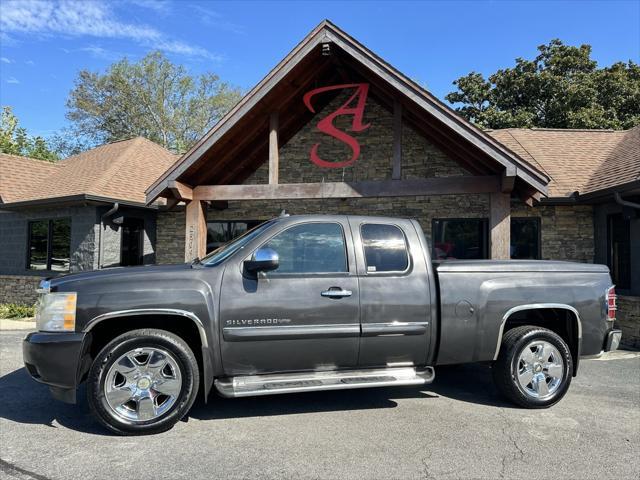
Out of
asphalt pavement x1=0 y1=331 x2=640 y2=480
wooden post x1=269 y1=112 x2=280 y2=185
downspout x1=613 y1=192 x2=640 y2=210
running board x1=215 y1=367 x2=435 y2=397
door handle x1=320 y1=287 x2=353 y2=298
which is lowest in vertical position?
asphalt pavement x1=0 y1=331 x2=640 y2=480

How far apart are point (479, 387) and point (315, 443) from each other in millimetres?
2477

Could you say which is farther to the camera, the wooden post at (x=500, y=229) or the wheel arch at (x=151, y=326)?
the wooden post at (x=500, y=229)

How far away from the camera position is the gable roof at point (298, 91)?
308 inches

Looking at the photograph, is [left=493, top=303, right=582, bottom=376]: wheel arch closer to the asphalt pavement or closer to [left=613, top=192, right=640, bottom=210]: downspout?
the asphalt pavement

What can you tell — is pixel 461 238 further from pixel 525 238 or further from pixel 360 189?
pixel 360 189

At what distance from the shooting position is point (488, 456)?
344cm

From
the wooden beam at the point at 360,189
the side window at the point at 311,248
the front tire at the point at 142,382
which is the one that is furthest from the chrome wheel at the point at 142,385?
the wooden beam at the point at 360,189

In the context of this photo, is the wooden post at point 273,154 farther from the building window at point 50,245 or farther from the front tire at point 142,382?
the building window at point 50,245

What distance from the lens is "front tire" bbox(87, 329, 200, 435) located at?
3.69m

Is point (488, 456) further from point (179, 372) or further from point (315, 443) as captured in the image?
point (179, 372)

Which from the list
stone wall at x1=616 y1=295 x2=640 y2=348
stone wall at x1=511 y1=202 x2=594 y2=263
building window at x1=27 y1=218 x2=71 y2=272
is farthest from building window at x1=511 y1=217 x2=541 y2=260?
building window at x1=27 y1=218 x2=71 y2=272

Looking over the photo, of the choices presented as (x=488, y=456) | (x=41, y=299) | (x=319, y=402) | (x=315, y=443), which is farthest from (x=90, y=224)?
(x=488, y=456)

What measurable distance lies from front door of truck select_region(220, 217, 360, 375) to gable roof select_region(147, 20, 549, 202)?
4.83m

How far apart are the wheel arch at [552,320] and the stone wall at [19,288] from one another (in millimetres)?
12211
